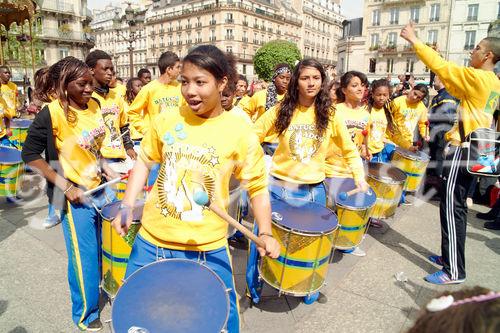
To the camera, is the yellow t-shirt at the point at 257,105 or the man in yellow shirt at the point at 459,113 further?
the yellow t-shirt at the point at 257,105

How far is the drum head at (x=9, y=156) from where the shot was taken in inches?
183

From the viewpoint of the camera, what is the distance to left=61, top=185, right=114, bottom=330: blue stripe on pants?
2443 millimetres

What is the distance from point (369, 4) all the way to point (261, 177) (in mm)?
52915

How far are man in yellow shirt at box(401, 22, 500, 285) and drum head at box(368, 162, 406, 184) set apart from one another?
0.70 meters

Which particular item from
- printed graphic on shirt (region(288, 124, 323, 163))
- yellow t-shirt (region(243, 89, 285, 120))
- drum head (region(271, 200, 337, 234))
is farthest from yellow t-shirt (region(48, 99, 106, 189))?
yellow t-shirt (region(243, 89, 285, 120))

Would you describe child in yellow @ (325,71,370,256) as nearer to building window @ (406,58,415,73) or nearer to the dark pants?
the dark pants

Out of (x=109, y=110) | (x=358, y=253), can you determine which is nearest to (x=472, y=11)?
(x=358, y=253)

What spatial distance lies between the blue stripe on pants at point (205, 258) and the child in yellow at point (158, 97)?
3029mm

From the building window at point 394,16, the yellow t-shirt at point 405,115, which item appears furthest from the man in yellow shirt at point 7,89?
the building window at point 394,16

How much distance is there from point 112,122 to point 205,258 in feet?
8.07

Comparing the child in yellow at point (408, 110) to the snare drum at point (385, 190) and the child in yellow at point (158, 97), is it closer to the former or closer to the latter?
the snare drum at point (385, 190)

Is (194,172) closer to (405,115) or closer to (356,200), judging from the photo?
(356,200)

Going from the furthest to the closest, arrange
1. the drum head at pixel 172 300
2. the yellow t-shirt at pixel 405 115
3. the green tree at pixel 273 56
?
the green tree at pixel 273 56 → the yellow t-shirt at pixel 405 115 → the drum head at pixel 172 300

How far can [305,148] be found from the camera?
302 cm
